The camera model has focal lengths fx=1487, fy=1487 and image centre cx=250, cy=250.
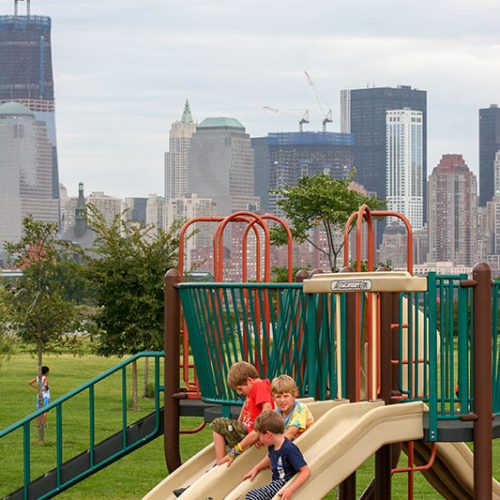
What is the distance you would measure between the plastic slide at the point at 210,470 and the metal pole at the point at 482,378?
111 cm

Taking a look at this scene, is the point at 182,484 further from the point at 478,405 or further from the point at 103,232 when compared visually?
the point at 103,232

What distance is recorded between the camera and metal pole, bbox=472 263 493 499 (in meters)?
12.1

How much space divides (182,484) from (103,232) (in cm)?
1998

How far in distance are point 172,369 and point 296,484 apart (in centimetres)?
294

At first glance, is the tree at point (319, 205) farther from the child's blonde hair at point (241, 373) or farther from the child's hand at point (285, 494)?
the child's hand at point (285, 494)

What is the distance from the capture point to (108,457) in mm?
15008

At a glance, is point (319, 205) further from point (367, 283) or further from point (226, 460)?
point (226, 460)

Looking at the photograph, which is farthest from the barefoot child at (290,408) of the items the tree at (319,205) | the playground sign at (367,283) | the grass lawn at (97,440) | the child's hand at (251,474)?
the tree at (319,205)

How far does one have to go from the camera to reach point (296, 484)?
11.1m

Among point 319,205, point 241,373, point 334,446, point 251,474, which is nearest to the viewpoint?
point 334,446

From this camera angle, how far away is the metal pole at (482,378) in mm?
12062

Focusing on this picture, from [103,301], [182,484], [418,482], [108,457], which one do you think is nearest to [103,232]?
[103,301]

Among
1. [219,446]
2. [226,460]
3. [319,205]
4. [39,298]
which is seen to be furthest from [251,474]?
[319,205]

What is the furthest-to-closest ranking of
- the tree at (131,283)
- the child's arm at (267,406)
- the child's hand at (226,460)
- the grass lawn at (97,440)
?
the tree at (131,283)
the grass lawn at (97,440)
the child's arm at (267,406)
the child's hand at (226,460)
